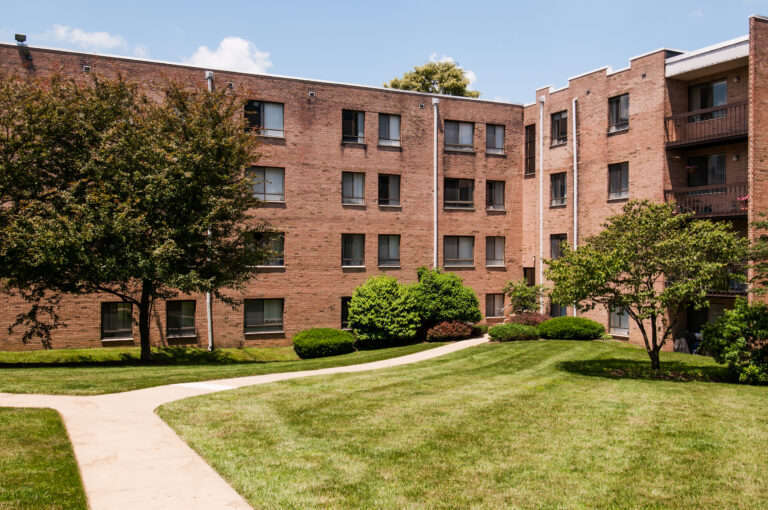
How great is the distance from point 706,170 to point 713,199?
6.16 feet

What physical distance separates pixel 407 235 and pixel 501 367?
46.8ft

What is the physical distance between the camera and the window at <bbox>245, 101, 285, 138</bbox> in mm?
31422

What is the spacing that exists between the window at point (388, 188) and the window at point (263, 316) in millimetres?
8220

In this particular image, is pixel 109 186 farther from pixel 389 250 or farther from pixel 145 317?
pixel 389 250

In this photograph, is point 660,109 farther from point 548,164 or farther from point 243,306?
point 243,306

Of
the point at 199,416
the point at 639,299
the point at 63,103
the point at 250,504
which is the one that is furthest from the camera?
the point at 63,103

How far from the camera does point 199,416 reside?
11891 mm

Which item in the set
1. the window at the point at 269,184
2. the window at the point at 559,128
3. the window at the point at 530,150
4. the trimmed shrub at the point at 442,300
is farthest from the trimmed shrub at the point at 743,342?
the window at the point at 269,184

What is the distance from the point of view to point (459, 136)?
36406 mm

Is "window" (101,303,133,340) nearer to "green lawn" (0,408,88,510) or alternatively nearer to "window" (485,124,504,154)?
"green lawn" (0,408,88,510)

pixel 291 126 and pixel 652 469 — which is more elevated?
pixel 291 126

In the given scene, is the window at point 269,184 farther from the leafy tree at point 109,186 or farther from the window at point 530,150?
the window at point 530,150

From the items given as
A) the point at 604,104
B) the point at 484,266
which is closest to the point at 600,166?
the point at 604,104

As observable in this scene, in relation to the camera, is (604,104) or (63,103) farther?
(604,104)
